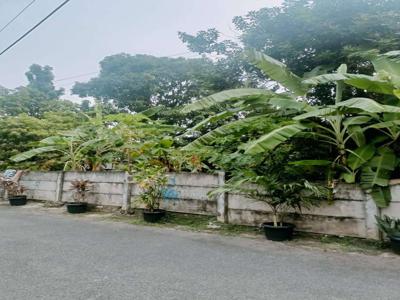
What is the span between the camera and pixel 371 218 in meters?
4.32

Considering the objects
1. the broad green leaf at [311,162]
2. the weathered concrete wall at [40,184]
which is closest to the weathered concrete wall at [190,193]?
the broad green leaf at [311,162]

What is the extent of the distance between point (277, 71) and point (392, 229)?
106 inches

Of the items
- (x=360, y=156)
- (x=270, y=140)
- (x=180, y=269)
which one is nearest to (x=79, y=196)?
(x=180, y=269)

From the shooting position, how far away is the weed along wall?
442 cm

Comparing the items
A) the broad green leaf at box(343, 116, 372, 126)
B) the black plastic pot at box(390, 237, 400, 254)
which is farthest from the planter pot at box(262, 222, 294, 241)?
the broad green leaf at box(343, 116, 372, 126)

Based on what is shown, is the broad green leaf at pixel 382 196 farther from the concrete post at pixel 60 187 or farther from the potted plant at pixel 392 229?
the concrete post at pixel 60 187

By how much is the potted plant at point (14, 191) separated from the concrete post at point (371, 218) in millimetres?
8868

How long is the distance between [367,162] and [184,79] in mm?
13364

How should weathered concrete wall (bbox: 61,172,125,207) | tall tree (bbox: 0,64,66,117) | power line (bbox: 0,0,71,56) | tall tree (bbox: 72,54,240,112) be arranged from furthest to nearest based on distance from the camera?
tall tree (bbox: 72,54,240,112), tall tree (bbox: 0,64,66,117), weathered concrete wall (bbox: 61,172,125,207), power line (bbox: 0,0,71,56)

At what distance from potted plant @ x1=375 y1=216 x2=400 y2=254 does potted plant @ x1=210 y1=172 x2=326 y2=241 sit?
82 centimetres

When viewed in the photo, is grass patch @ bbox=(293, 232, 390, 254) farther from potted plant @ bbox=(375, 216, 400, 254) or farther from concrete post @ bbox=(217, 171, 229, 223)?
concrete post @ bbox=(217, 171, 229, 223)

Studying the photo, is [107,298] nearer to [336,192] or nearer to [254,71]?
[336,192]

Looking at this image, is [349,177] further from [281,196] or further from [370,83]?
[370,83]

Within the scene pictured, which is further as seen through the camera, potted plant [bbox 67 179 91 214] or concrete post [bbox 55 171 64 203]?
concrete post [bbox 55 171 64 203]
